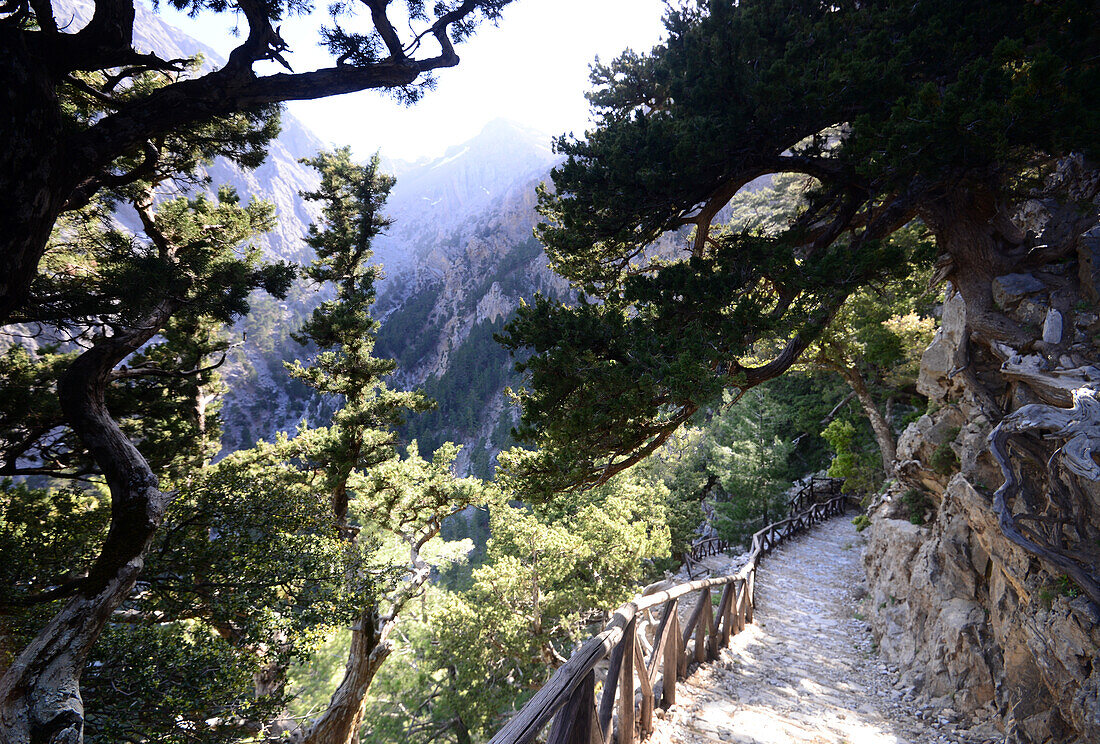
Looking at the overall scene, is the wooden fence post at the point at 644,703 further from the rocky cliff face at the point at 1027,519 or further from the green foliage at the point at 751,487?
the green foliage at the point at 751,487

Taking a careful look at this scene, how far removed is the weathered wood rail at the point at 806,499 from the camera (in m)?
18.7

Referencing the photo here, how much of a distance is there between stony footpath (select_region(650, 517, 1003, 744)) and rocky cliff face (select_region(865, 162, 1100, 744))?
44 centimetres

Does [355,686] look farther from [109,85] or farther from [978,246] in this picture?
[978,246]

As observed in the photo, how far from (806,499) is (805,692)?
16.9 metres

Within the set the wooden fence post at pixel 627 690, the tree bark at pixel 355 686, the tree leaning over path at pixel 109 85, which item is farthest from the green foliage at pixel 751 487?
the tree leaning over path at pixel 109 85

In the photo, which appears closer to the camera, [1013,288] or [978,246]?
[1013,288]

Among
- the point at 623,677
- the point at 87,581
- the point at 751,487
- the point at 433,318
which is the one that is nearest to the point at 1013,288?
the point at 623,677

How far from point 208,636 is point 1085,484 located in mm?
8770

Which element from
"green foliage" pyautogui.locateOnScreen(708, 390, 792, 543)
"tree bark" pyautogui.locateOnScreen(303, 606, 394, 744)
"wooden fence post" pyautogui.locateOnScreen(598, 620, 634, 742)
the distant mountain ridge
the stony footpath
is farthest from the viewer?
the distant mountain ridge

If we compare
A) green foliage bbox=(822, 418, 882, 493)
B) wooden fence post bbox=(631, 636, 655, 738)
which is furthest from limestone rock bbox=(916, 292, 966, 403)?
green foliage bbox=(822, 418, 882, 493)

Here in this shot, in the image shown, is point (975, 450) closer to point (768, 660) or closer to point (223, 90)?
point (768, 660)

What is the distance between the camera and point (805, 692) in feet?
16.4

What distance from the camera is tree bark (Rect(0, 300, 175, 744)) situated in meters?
2.96

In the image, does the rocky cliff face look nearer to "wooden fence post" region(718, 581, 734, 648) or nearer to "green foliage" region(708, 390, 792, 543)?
"wooden fence post" region(718, 581, 734, 648)
